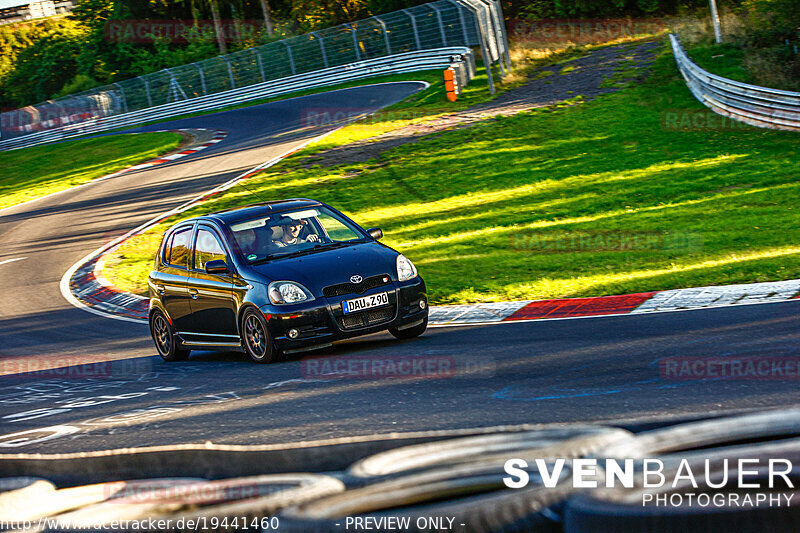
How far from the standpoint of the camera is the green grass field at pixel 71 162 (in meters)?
33.4

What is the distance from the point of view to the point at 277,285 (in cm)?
915

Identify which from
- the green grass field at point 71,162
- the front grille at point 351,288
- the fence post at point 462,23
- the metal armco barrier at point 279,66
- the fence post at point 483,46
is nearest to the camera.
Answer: the front grille at point 351,288

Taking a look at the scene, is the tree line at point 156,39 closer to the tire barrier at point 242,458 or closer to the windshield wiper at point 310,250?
the windshield wiper at point 310,250

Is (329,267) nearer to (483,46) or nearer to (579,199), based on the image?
(579,199)

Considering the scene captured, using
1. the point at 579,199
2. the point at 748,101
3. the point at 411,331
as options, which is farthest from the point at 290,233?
the point at 748,101

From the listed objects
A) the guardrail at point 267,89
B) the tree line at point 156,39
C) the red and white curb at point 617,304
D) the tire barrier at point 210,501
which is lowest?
the red and white curb at point 617,304

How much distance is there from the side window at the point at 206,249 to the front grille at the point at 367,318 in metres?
1.91

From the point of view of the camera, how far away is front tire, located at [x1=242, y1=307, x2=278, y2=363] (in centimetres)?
912

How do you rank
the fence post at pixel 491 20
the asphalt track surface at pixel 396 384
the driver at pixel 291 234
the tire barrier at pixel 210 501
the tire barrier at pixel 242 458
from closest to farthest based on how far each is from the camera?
the tire barrier at pixel 210 501 → the tire barrier at pixel 242 458 → the asphalt track surface at pixel 396 384 → the driver at pixel 291 234 → the fence post at pixel 491 20

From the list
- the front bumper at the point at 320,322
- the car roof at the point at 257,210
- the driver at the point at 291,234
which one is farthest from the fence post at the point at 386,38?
→ the front bumper at the point at 320,322

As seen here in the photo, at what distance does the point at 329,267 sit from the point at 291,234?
42.6 inches

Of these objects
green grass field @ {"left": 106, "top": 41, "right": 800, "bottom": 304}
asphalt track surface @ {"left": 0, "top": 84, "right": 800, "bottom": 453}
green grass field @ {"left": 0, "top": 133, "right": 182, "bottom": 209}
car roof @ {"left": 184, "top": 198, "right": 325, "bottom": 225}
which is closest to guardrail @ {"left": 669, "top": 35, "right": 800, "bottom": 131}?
green grass field @ {"left": 106, "top": 41, "right": 800, "bottom": 304}

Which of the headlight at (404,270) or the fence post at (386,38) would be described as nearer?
the headlight at (404,270)

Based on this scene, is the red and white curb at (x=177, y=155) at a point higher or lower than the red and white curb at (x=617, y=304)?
higher
